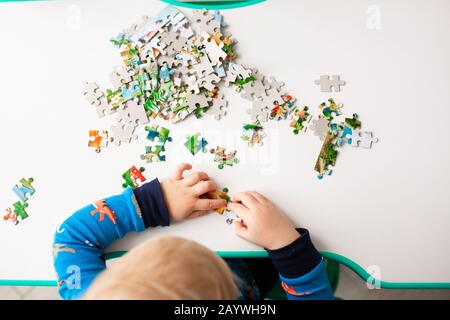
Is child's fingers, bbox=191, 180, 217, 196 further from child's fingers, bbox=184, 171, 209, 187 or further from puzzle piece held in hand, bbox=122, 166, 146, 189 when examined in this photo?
puzzle piece held in hand, bbox=122, 166, 146, 189

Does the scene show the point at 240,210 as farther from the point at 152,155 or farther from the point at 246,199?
the point at 152,155

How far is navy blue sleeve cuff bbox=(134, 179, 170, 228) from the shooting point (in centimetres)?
85

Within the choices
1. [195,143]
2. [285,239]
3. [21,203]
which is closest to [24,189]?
[21,203]

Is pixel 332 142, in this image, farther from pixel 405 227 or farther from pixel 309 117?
pixel 405 227

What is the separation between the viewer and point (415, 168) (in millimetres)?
848

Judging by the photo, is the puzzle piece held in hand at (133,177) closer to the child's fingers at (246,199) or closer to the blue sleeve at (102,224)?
the blue sleeve at (102,224)

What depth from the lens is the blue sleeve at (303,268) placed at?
2.67ft

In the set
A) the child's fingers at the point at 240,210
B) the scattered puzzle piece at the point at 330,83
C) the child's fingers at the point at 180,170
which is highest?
the scattered puzzle piece at the point at 330,83

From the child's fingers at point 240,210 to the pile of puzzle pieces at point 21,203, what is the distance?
1.60 ft

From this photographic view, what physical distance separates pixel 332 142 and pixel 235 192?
0.25m

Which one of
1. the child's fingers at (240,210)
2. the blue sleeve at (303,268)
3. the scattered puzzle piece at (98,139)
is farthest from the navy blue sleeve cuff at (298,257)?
the scattered puzzle piece at (98,139)

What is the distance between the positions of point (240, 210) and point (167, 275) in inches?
14.3

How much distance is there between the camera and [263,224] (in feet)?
2.73

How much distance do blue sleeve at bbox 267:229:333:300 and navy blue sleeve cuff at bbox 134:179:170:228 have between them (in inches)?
10.4
